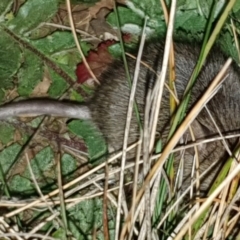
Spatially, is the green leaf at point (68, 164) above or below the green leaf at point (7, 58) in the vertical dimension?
below

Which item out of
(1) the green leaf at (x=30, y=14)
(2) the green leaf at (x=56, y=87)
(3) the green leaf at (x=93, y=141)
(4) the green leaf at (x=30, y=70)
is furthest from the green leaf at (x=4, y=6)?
(3) the green leaf at (x=93, y=141)

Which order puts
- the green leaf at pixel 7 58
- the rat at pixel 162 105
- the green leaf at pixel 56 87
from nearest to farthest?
the rat at pixel 162 105 → the green leaf at pixel 7 58 → the green leaf at pixel 56 87

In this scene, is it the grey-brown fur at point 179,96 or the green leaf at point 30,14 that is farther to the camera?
the green leaf at point 30,14

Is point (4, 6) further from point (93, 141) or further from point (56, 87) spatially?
point (93, 141)

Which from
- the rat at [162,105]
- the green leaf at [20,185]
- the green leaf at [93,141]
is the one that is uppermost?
the rat at [162,105]

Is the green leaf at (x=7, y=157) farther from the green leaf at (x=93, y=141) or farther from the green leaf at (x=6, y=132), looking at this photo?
the green leaf at (x=93, y=141)

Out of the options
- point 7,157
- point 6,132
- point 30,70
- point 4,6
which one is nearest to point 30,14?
point 4,6
